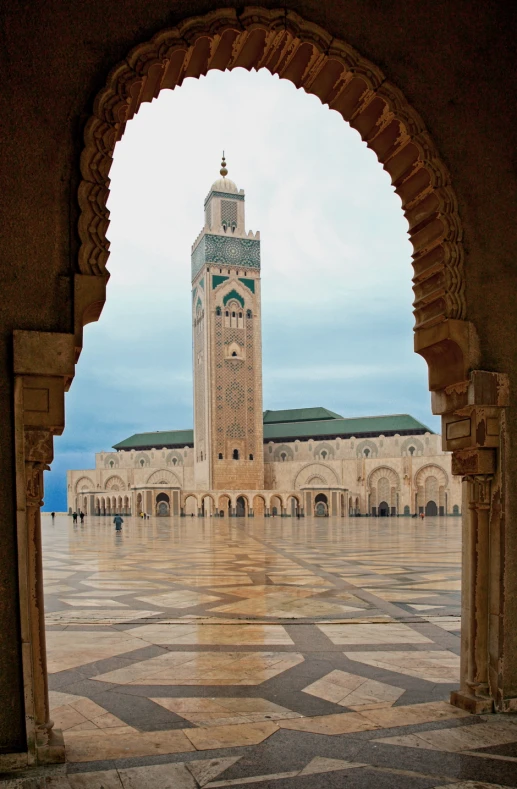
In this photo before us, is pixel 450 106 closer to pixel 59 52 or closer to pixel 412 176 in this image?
pixel 412 176

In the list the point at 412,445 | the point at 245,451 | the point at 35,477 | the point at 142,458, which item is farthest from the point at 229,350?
the point at 35,477

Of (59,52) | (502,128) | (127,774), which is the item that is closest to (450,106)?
(502,128)

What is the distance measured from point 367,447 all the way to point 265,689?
41.5 meters

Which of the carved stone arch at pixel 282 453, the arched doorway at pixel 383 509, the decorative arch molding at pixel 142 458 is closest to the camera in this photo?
the arched doorway at pixel 383 509

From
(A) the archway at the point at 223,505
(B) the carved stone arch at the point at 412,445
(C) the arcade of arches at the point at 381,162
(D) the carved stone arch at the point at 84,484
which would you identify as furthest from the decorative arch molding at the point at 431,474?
(C) the arcade of arches at the point at 381,162

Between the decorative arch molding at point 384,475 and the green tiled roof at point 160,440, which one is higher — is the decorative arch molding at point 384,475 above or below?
below

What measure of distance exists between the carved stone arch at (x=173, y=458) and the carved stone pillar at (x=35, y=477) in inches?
1809

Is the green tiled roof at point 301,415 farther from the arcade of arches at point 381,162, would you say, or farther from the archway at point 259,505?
the arcade of arches at point 381,162

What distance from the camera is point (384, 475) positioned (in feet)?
135

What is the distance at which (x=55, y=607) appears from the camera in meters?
5.63

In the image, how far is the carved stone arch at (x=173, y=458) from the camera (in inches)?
1902

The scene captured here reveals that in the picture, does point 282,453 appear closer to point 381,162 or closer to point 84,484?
point 84,484

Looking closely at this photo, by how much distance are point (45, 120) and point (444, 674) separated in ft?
10.4

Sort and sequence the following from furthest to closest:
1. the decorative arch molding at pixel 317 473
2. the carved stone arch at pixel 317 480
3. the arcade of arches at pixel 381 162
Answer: the carved stone arch at pixel 317 480 < the decorative arch molding at pixel 317 473 < the arcade of arches at pixel 381 162
